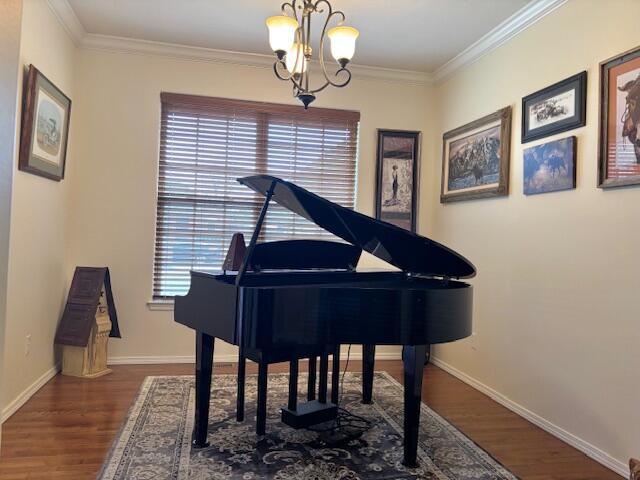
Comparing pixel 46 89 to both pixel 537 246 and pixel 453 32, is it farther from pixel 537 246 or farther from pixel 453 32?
pixel 537 246

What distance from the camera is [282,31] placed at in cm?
240

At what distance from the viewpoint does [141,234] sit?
13.1 feet

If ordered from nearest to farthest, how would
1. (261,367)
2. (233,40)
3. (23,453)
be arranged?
A: 1. (23,453)
2. (261,367)
3. (233,40)

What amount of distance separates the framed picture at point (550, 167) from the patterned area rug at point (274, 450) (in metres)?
Answer: 1.55

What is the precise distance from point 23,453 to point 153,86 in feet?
9.35

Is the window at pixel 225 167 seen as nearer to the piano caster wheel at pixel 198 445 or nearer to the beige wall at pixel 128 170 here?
the beige wall at pixel 128 170

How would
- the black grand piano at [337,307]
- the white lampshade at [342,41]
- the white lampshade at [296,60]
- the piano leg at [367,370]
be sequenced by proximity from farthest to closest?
the piano leg at [367,370] < the white lampshade at [296,60] < the white lampshade at [342,41] < the black grand piano at [337,307]

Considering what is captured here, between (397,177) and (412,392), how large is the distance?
257 centimetres

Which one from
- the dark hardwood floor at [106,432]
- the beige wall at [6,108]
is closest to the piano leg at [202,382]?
the dark hardwood floor at [106,432]

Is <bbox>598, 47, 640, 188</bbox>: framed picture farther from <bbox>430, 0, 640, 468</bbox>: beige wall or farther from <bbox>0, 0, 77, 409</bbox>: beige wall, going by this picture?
<bbox>0, 0, 77, 409</bbox>: beige wall

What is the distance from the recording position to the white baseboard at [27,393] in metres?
2.76

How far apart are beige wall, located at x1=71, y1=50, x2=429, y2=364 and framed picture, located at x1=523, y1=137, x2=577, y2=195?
2.38m

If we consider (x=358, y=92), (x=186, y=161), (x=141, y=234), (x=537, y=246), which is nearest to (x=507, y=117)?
(x=537, y=246)

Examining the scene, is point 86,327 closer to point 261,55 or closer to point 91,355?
point 91,355
